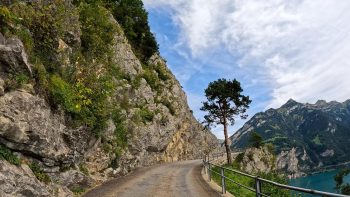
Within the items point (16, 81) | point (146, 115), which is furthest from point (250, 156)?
point (16, 81)

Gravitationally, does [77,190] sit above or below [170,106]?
below

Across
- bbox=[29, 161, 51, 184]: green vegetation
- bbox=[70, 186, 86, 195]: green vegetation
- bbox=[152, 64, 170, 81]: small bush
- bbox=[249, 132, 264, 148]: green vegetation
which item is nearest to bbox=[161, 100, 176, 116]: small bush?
bbox=[152, 64, 170, 81]: small bush

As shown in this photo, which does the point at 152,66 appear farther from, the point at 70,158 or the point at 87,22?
the point at 70,158

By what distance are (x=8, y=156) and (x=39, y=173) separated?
7.09 ft

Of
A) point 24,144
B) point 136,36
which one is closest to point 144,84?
point 136,36

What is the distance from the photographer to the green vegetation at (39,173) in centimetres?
1555

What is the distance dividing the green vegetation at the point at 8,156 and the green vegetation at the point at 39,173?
138 cm

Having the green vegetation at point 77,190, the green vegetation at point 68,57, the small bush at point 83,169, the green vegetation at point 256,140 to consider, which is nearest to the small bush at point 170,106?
the green vegetation at point 256,140

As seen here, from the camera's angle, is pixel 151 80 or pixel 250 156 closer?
pixel 250 156

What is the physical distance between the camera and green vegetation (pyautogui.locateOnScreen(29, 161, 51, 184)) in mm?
15547

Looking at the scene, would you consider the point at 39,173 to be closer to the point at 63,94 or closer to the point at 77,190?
the point at 77,190

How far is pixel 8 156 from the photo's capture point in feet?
45.4

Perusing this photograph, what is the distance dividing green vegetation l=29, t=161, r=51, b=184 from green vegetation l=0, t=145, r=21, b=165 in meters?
1.38

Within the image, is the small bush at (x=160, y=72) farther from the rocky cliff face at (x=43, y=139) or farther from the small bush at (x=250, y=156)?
the rocky cliff face at (x=43, y=139)
